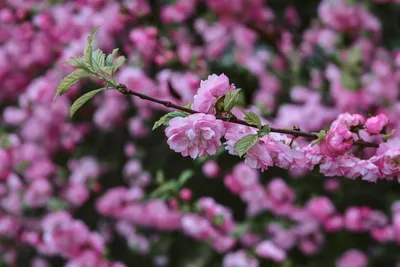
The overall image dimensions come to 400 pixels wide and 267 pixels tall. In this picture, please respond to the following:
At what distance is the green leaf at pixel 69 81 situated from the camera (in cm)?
92

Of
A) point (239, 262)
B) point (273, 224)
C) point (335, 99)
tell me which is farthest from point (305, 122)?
point (239, 262)

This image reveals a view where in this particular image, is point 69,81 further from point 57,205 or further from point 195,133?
point 57,205

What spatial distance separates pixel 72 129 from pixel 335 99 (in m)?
0.99

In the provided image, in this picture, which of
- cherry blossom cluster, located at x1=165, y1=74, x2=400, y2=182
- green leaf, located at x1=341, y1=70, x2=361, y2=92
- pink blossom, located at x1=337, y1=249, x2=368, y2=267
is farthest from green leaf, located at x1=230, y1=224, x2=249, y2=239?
cherry blossom cluster, located at x1=165, y1=74, x2=400, y2=182

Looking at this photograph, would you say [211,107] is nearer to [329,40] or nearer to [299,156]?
[299,156]

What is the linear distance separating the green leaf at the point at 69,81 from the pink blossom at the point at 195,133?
0.52 ft

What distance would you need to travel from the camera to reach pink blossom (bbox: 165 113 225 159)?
33.9 inches

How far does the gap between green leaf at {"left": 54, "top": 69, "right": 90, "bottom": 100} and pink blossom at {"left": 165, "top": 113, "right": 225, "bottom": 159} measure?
157 millimetres

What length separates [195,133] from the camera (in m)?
0.86

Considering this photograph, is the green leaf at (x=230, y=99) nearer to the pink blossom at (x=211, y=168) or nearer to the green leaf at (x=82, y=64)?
the green leaf at (x=82, y=64)

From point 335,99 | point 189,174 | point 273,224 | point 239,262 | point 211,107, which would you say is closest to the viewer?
point 211,107

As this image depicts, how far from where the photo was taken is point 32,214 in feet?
8.04

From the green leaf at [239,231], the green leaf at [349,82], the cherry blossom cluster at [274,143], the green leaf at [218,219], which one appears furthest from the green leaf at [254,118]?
the green leaf at [349,82]

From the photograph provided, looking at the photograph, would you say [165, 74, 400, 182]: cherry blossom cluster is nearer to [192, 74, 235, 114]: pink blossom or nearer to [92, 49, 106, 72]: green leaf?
[192, 74, 235, 114]: pink blossom
